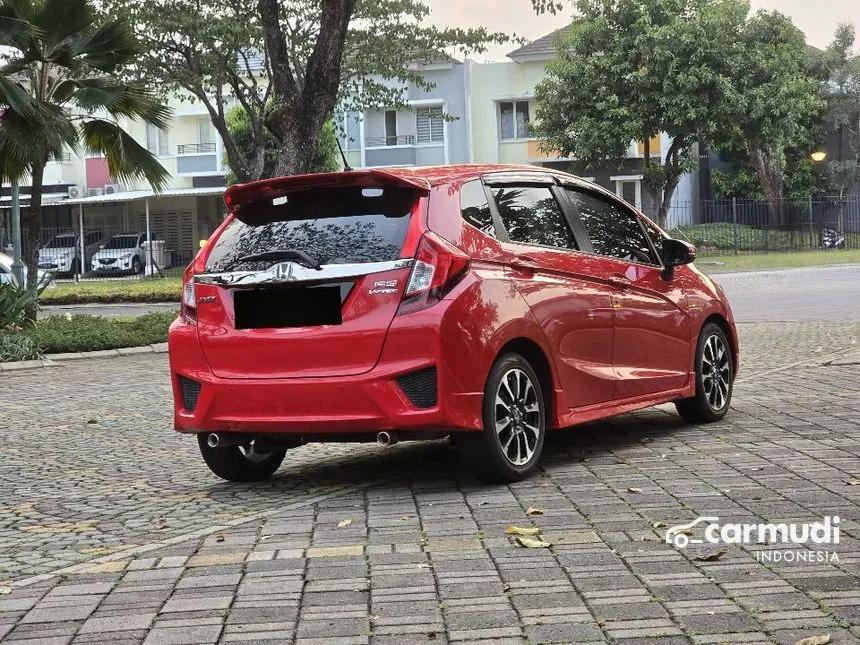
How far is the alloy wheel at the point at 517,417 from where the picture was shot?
23.6 ft

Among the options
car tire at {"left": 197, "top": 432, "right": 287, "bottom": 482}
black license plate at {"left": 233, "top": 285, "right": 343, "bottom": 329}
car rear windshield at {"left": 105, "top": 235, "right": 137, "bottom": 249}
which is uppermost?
black license plate at {"left": 233, "top": 285, "right": 343, "bottom": 329}

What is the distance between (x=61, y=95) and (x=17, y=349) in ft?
21.8

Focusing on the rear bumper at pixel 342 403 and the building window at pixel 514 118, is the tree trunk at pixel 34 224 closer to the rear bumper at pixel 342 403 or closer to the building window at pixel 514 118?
the rear bumper at pixel 342 403

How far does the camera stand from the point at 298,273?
7.06 meters

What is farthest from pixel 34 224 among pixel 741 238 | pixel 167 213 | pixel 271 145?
pixel 167 213

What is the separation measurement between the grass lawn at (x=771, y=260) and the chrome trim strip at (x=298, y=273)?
31751 mm

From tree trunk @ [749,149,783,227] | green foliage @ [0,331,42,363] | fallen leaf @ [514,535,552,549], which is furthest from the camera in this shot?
tree trunk @ [749,149,783,227]

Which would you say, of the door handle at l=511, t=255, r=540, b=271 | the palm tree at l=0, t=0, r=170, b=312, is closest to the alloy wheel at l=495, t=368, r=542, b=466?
the door handle at l=511, t=255, r=540, b=271

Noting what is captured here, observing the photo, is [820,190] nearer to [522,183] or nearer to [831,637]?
[522,183]

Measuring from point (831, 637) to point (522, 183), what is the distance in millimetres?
4162

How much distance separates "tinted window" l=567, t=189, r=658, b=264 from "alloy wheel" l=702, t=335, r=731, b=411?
0.80m

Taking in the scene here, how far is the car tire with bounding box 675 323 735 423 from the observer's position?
923cm

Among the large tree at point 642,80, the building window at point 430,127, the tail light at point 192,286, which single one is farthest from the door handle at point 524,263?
the building window at point 430,127

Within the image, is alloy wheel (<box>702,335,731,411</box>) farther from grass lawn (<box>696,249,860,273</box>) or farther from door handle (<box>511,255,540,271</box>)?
grass lawn (<box>696,249,860,273</box>)
